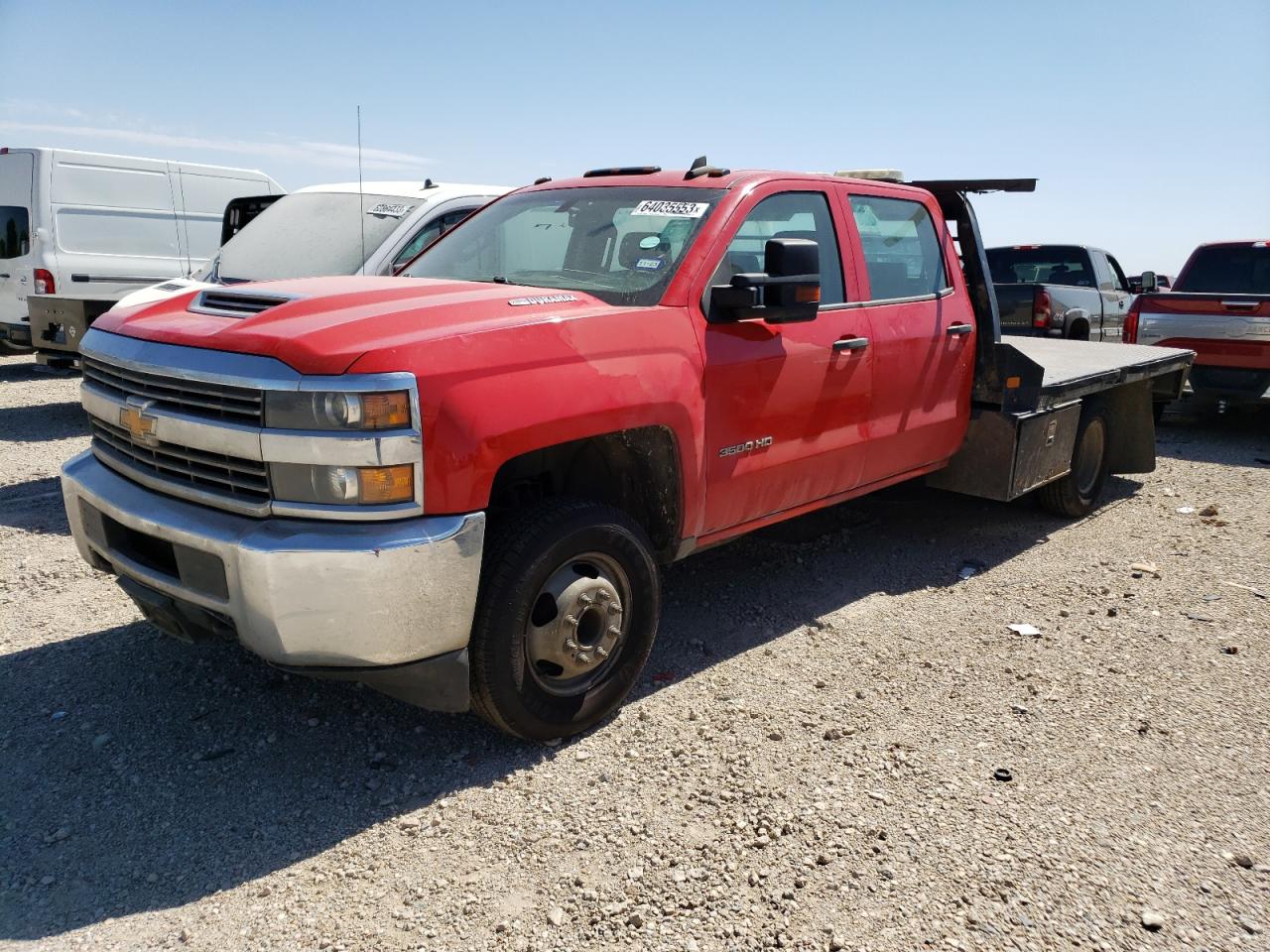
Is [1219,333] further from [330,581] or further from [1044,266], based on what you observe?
[330,581]

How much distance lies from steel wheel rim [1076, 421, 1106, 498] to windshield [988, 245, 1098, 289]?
580 centimetres

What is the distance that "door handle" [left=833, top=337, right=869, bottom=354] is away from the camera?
168 inches

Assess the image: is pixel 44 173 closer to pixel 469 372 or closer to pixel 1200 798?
pixel 469 372

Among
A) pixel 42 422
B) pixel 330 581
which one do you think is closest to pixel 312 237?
pixel 42 422

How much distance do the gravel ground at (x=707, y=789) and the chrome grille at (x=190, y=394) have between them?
1.20m

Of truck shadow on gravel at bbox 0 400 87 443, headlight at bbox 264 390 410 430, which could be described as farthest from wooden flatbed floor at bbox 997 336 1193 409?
truck shadow on gravel at bbox 0 400 87 443

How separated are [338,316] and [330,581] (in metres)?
0.86

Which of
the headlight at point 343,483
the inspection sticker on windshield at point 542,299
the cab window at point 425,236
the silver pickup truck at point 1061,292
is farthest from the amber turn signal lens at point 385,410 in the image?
the silver pickup truck at point 1061,292

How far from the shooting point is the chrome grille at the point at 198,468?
288 cm

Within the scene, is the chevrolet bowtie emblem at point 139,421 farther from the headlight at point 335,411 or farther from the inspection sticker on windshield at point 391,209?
the inspection sticker on windshield at point 391,209

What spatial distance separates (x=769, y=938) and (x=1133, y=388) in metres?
5.62

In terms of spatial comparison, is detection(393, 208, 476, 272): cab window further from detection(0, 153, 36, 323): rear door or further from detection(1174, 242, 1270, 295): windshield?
detection(1174, 242, 1270, 295): windshield

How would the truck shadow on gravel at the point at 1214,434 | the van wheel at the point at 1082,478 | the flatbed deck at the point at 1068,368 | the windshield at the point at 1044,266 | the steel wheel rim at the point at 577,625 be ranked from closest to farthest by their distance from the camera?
the steel wheel rim at the point at 577,625, the flatbed deck at the point at 1068,368, the van wheel at the point at 1082,478, the truck shadow on gravel at the point at 1214,434, the windshield at the point at 1044,266

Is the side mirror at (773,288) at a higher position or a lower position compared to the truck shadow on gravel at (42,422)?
higher
